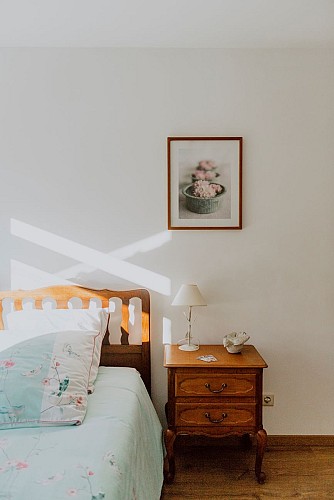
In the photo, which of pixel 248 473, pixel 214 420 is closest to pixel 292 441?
pixel 248 473

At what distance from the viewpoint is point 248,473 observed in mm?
2664

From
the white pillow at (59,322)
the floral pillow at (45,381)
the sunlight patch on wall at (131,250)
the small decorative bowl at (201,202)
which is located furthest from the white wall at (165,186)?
the floral pillow at (45,381)

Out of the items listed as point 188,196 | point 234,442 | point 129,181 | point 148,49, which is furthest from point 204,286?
point 148,49

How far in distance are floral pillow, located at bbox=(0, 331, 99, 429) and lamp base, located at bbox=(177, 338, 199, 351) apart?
62 centimetres

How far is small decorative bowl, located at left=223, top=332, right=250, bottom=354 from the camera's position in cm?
268

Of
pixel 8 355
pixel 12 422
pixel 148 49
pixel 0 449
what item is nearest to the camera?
pixel 0 449

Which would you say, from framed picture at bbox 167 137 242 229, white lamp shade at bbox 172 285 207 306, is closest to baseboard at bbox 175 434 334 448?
white lamp shade at bbox 172 285 207 306

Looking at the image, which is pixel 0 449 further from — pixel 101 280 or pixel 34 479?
pixel 101 280

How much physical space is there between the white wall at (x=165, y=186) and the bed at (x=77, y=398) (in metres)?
0.14

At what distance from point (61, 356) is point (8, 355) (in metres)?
0.24

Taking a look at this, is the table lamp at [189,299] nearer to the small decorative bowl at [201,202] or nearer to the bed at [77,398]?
the bed at [77,398]

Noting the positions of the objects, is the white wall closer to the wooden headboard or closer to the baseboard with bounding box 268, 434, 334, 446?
the wooden headboard

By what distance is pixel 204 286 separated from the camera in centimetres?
294

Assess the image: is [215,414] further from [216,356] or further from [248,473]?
[248,473]
